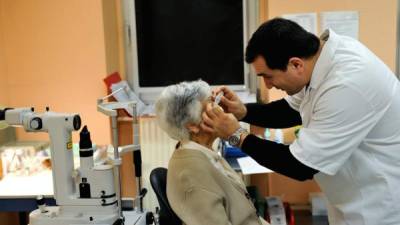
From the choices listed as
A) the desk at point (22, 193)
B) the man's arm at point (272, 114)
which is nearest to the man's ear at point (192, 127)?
the man's arm at point (272, 114)

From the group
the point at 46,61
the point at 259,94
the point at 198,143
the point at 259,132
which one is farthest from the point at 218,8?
the point at 198,143

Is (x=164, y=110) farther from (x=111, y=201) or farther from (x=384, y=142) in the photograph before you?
(x=384, y=142)

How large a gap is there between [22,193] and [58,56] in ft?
3.52

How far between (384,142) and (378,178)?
0.12 meters

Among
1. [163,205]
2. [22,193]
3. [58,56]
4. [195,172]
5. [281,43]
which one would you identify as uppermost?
[281,43]

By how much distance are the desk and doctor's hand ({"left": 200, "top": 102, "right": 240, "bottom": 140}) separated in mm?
1131

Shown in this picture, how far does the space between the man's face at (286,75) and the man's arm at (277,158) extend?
7.9 inches

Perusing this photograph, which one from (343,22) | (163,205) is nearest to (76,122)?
(163,205)

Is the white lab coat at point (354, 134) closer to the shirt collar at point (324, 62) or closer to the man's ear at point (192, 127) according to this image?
the shirt collar at point (324, 62)

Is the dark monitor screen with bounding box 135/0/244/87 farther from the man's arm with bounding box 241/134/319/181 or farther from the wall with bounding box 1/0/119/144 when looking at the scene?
the man's arm with bounding box 241/134/319/181

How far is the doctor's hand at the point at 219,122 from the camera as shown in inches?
55.6

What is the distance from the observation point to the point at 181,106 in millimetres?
1639

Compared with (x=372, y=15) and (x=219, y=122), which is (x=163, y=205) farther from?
(x=372, y=15)

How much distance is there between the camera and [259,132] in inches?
122
